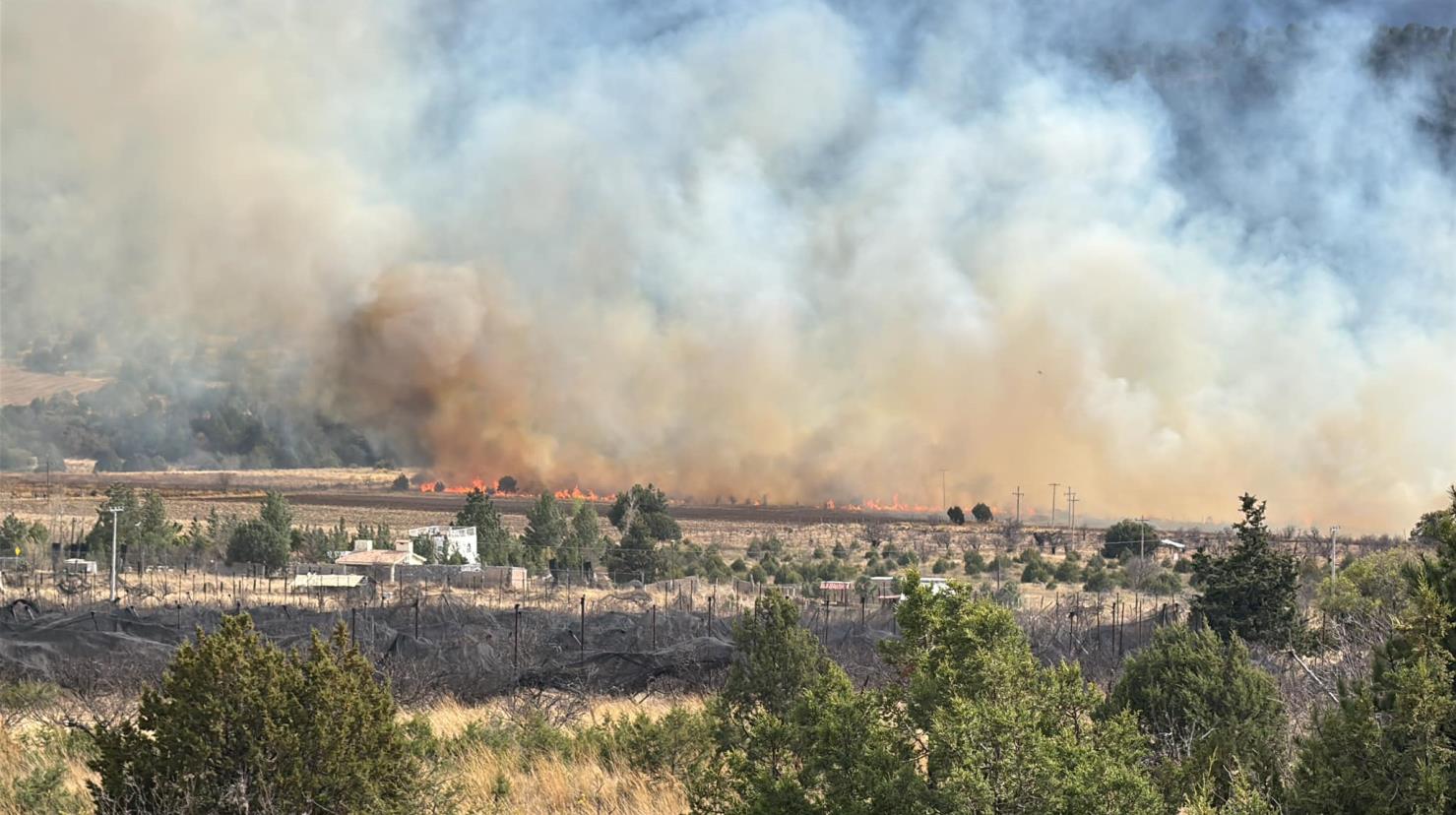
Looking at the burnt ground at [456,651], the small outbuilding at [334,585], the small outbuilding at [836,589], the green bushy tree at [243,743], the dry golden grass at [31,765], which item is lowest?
the small outbuilding at [836,589]

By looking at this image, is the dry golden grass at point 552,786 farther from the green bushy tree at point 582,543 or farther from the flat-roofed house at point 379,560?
the green bushy tree at point 582,543

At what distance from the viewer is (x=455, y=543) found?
7256 cm

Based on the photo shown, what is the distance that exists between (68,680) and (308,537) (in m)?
51.8

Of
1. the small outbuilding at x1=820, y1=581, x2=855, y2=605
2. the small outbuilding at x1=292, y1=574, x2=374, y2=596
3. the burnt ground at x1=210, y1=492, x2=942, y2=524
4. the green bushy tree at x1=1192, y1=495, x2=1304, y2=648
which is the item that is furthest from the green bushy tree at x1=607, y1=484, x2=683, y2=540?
the green bushy tree at x1=1192, y1=495, x2=1304, y2=648

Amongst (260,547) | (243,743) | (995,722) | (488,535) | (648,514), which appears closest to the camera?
(995,722)

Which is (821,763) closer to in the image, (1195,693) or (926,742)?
(926,742)

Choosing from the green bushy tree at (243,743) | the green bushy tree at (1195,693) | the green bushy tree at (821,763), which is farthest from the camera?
the green bushy tree at (1195,693)

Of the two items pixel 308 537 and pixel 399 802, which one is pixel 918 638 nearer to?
pixel 399 802

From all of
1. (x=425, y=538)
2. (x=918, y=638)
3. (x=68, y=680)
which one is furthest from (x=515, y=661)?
(x=425, y=538)

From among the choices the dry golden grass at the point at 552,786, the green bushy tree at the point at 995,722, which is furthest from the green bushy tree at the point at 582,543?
the green bushy tree at the point at 995,722

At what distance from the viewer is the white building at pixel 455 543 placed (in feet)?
227

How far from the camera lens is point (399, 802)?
11.0m

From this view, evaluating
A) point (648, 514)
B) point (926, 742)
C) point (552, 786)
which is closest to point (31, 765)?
point (552, 786)

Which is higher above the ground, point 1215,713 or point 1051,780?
point 1051,780
